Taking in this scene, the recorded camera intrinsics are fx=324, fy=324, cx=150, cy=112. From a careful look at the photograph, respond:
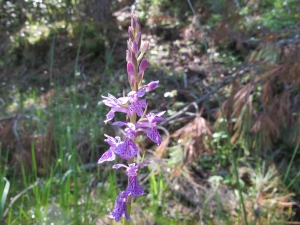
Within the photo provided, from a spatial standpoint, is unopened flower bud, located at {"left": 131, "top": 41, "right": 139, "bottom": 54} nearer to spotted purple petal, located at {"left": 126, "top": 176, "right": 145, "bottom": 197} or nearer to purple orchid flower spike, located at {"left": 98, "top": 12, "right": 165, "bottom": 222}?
purple orchid flower spike, located at {"left": 98, "top": 12, "right": 165, "bottom": 222}

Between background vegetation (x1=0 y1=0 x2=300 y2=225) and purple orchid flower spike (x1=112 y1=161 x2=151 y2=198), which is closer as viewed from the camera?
purple orchid flower spike (x1=112 y1=161 x2=151 y2=198)

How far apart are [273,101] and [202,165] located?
0.81 m

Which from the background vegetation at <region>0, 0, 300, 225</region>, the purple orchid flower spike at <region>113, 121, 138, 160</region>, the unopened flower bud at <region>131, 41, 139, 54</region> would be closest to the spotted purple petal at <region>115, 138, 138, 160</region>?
the purple orchid flower spike at <region>113, 121, 138, 160</region>

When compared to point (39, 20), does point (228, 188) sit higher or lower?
lower

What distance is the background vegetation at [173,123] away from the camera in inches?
85.3

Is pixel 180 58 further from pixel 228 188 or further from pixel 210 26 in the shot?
pixel 228 188

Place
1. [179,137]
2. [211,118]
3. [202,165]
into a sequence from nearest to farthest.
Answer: [202,165], [179,137], [211,118]

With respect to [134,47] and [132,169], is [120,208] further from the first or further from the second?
[134,47]

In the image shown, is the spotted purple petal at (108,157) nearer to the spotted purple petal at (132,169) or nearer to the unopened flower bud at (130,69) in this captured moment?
the spotted purple petal at (132,169)

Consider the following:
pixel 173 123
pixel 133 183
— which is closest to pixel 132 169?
pixel 133 183

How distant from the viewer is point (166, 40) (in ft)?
17.2

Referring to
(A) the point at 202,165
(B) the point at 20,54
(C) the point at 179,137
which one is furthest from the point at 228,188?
(B) the point at 20,54

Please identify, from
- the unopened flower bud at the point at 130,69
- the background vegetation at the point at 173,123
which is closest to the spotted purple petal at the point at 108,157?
the unopened flower bud at the point at 130,69

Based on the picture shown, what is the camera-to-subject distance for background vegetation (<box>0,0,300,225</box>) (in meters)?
2.17
